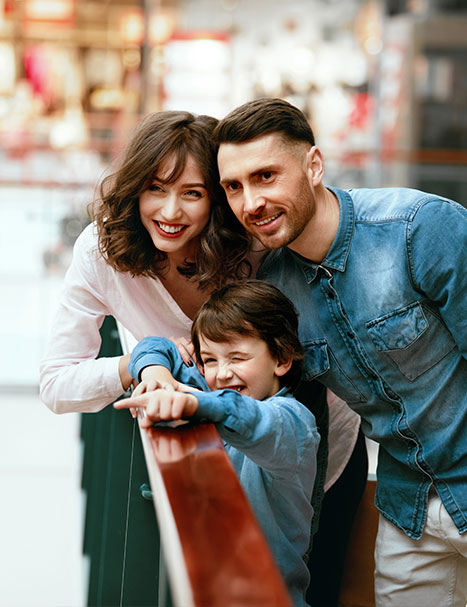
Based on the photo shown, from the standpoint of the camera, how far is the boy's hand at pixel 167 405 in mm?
1271

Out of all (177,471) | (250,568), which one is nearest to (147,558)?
(177,471)

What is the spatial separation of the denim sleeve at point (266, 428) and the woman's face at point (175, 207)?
54 centimetres

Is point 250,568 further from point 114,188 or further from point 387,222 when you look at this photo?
point 114,188

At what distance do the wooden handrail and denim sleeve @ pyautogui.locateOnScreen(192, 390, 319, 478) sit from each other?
78 mm

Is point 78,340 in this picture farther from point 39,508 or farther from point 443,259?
point 39,508

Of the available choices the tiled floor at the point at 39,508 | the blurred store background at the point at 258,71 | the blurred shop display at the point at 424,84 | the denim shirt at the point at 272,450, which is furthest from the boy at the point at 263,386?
the blurred shop display at the point at 424,84

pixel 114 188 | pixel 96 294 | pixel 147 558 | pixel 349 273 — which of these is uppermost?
pixel 114 188

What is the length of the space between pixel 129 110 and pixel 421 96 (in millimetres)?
3106

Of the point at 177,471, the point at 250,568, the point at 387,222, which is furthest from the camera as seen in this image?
the point at 387,222

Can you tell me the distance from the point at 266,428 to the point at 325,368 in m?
0.45

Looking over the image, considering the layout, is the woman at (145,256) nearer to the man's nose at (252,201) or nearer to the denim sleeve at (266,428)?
the man's nose at (252,201)

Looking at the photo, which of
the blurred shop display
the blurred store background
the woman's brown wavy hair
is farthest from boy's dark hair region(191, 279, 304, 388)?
the blurred shop display

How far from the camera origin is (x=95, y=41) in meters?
9.70

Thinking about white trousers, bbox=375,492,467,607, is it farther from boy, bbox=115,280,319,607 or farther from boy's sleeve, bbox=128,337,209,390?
boy's sleeve, bbox=128,337,209,390
